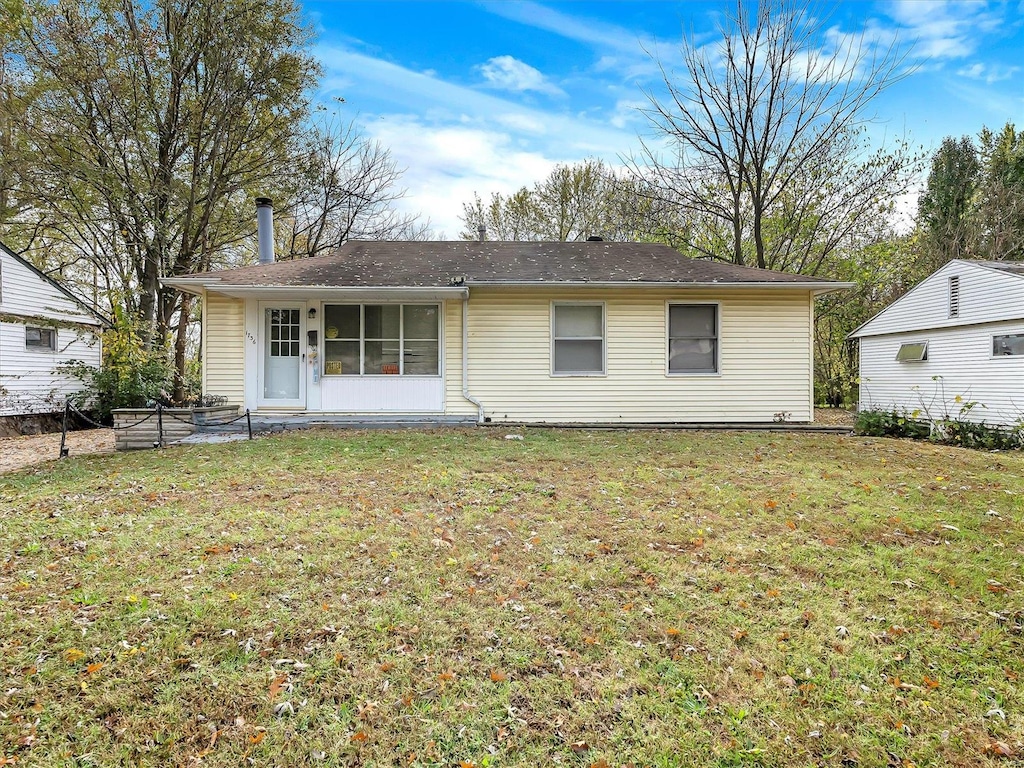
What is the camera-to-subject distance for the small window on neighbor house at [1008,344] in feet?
30.9

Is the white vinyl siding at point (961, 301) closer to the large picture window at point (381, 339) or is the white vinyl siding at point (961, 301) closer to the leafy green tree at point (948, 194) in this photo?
the leafy green tree at point (948, 194)

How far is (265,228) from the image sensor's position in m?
12.5

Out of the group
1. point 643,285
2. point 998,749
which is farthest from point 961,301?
point 998,749

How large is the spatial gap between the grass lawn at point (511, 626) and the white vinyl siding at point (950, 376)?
5.35 meters

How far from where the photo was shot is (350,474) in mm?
6422

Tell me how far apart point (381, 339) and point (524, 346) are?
2.92 m

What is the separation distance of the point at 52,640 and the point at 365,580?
1.65m

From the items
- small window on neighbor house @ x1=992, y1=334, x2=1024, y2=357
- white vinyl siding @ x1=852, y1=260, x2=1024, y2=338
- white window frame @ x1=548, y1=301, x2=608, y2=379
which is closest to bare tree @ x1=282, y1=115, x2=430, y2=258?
white window frame @ x1=548, y1=301, x2=608, y2=379

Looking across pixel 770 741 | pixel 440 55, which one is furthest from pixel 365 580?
pixel 440 55

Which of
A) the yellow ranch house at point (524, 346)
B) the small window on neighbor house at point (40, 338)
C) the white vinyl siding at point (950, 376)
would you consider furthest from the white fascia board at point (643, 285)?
the small window on neighbor house at point (40, 338)

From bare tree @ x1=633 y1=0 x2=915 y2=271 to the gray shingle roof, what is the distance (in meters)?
5.57

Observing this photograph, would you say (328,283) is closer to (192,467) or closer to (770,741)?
(192,467)

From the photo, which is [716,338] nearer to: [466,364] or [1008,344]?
[1008,344]

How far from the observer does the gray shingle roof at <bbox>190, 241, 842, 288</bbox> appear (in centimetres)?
1049
